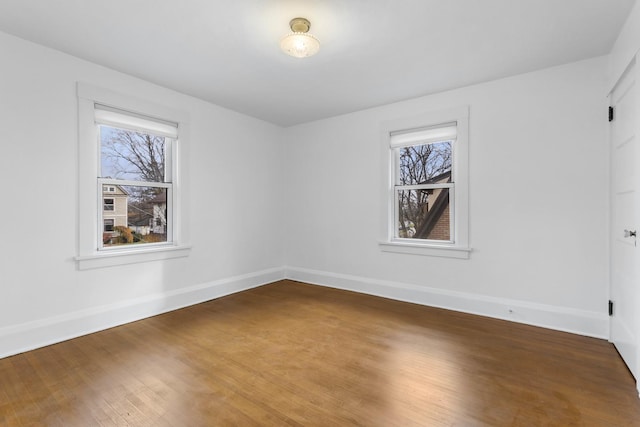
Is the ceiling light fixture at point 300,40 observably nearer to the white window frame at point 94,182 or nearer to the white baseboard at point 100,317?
the white window frame at point 94,182

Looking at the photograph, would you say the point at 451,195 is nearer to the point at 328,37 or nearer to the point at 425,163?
the point at 425,163

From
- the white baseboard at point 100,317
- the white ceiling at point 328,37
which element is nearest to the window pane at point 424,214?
the white ceiling at point 328,37

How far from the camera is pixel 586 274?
2.93m

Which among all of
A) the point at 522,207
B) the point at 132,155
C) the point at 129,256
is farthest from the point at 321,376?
the point at 132,155

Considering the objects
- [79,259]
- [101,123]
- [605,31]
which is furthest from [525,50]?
[79,259]

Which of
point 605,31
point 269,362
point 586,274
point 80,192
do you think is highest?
point 605,31

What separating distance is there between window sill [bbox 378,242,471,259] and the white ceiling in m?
1.92

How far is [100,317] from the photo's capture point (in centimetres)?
305

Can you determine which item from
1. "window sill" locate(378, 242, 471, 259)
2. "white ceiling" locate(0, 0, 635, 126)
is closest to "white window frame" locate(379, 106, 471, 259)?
"window sill" locate(378, 242, 471, 259)

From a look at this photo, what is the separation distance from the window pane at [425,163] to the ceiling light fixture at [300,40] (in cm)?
218

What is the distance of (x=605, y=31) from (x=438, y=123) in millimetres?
1598

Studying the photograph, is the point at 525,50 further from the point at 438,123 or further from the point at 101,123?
the point at 101,123

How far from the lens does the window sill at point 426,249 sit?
11.8ft

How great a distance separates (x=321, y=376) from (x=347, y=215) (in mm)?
2705
